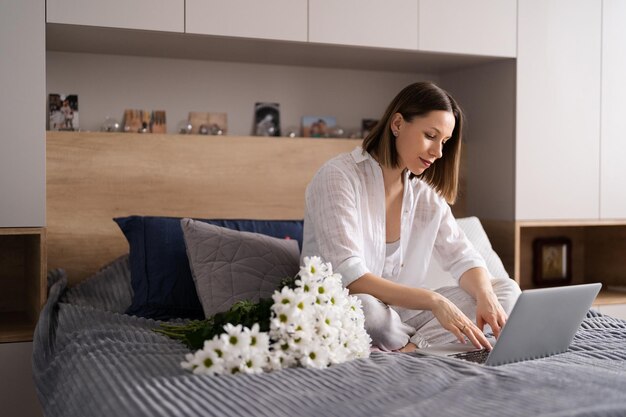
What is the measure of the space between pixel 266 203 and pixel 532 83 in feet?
4.12

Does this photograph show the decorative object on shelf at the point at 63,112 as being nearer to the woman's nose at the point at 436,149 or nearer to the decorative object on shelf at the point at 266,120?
the decorative object on shelf at the point at 266,120

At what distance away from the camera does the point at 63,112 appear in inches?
127

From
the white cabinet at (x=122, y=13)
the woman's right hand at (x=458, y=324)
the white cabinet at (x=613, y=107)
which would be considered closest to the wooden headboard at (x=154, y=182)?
the white cabinet at (x=122, y=13)

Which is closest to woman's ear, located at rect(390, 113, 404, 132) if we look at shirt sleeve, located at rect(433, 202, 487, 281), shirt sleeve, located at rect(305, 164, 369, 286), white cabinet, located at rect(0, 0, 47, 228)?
shirt sleeve, located at rect(305, 164, 369, 286)

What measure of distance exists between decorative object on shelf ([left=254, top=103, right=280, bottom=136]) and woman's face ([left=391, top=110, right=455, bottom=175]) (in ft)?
3.60

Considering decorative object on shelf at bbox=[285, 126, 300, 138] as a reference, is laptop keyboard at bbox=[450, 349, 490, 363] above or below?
below

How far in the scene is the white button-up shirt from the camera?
2303 millimetres

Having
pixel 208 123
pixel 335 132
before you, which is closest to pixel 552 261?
pixel 335 132

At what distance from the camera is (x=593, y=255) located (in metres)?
4.06

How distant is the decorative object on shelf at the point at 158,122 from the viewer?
132 inches

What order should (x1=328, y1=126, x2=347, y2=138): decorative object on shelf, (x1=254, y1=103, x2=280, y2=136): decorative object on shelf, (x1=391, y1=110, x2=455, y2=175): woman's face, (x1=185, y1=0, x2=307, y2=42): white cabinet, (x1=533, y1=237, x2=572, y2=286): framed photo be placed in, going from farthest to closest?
(x1=533, y1=237, x2=572, y2=286): framed photo < (x1=328, y1=126, x2=347, y2=138): decorative object on shelf < (x1=254, y1=103, x2=280, y2=136): decorative object on shelf < (x1=185, y1=0, x2=307, y2=42): white cabinet < (x1=391, y1=110, x2=455, y2=175): woman's face

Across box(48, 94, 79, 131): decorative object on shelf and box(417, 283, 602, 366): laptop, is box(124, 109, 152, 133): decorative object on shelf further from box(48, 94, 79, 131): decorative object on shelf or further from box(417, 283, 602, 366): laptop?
box(417, 283, 602, 366): laptop

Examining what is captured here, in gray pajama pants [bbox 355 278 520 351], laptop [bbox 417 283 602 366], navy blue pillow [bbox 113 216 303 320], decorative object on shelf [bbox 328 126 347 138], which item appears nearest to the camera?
laptop [bbox 417 283 602 366]

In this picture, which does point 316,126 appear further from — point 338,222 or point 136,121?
point 338,222
